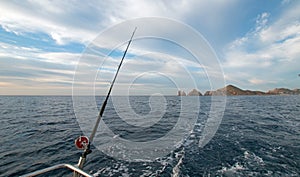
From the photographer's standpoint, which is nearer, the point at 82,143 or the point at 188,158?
the point at 82,143

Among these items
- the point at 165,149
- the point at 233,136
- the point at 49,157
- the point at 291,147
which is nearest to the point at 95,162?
the point at 49,157

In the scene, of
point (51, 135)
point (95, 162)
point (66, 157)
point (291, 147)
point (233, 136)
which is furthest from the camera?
point (51, 135)

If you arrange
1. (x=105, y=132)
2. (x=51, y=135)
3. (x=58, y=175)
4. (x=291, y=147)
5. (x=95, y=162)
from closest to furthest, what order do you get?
(x=58, y=175) → (x=95, y=162) → (x=291, y=147) → (x=51, y=135) → (x=105, y=132)

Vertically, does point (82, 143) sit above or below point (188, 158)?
above

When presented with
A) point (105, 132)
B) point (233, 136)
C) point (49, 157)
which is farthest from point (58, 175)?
point (233, 136)

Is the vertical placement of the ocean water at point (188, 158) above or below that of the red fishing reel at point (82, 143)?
below

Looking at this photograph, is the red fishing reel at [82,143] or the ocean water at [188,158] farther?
the ocean water at [188,158]

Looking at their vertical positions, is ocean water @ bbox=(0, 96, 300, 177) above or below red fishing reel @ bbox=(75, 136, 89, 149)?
below

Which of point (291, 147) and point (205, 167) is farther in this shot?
point (291, 147)

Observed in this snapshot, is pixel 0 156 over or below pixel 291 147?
below

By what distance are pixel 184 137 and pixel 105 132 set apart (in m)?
7.02

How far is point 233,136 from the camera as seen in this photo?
12820 millimetres

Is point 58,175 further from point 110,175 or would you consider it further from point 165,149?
point 165,149

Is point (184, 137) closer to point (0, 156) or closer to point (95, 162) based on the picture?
point (95, 162)
